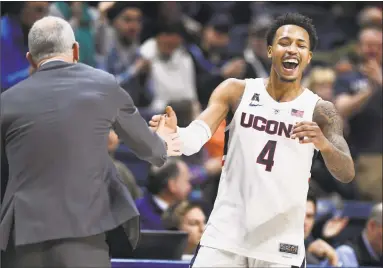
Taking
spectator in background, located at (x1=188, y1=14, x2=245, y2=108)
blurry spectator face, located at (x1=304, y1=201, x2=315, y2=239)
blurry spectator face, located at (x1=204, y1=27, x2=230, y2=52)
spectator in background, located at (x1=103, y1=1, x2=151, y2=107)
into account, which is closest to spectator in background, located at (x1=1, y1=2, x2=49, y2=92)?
spectator in background, located at (x1=103, y1=1, x2=151, y2=107)

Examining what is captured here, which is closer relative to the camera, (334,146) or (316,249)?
(334,146)

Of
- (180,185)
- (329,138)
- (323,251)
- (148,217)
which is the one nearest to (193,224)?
(148,217)

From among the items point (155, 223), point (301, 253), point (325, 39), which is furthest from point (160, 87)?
point (301, 253)

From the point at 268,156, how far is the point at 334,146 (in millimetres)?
367

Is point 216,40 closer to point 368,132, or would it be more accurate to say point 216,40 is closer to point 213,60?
point 213,60

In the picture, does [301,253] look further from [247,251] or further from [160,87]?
[160,87]

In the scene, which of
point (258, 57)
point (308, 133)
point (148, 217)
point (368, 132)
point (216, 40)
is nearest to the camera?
point (308, 133)

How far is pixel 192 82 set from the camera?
1002 centimetres

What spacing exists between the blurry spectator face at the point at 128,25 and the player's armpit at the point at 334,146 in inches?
197

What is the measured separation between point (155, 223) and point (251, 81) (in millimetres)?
2482

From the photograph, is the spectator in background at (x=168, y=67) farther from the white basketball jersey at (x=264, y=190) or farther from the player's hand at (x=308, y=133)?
the player's hand at (x=308, y=133)

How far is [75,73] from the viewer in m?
4.37

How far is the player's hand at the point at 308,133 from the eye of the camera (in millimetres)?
4535

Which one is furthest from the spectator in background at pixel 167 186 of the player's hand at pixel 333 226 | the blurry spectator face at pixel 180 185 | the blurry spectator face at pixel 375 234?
the blurry spectator face at pixel 375 234
